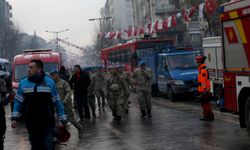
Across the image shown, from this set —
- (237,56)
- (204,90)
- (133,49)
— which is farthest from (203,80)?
(133,49)

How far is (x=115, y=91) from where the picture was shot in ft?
52.0

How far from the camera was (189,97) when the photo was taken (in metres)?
24.6

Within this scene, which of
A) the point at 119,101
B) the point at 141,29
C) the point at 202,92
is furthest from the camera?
the point at 141,29

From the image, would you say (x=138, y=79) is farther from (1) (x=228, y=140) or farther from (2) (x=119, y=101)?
(1) (x=228, y=140)

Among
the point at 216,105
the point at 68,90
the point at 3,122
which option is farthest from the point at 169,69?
the point at 3,122

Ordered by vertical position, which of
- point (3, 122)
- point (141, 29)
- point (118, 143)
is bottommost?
point (118, 143)

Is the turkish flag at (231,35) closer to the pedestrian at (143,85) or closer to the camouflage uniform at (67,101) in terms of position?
the camouflage uniform at (67,101)

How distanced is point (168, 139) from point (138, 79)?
5022mm

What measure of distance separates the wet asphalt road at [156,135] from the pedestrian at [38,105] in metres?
3.35

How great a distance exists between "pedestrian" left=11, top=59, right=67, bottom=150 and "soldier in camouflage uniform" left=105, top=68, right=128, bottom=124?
8.04 meters

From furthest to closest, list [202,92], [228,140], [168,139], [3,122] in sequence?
[202,92]
[168,139]
[228,140]
[3,122]

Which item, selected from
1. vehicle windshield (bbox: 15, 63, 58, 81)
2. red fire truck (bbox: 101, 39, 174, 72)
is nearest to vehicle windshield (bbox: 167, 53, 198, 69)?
vehicle windshield (bbox: 15, 63, 58, 81)

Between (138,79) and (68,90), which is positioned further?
(138,79)

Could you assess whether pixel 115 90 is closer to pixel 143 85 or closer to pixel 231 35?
pixel 143 85
